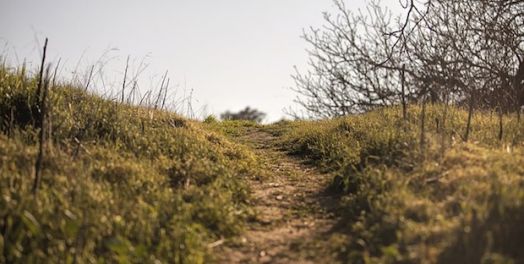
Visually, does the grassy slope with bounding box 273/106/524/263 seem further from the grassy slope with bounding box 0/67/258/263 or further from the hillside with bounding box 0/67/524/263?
the grassy slope with bounding box 0/67/258/263

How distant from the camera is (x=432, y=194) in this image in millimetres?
4254

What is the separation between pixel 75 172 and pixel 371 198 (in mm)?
2460

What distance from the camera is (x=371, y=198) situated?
4.54 metres

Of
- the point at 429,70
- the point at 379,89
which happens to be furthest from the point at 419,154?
the point at 379,89

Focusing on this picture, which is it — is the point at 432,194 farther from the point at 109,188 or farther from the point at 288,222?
the point at 109,188

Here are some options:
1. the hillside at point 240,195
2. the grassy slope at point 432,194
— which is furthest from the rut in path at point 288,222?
the grassy slope at point 432,194

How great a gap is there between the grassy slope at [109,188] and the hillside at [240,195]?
1cm

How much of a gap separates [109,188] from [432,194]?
8.44ft

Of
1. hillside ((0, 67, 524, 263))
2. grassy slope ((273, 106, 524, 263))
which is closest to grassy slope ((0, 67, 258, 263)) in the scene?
hillside ((0, 67, 524, 263))

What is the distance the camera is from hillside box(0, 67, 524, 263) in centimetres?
350

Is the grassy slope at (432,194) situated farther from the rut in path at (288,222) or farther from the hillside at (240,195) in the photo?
the rut in path at (288,222)

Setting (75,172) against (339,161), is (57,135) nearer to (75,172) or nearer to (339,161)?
(75,172)

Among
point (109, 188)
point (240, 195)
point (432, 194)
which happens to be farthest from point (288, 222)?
point (109, 188)

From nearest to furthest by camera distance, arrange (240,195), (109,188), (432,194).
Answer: (432,194)
(109,188)
(240,195)
